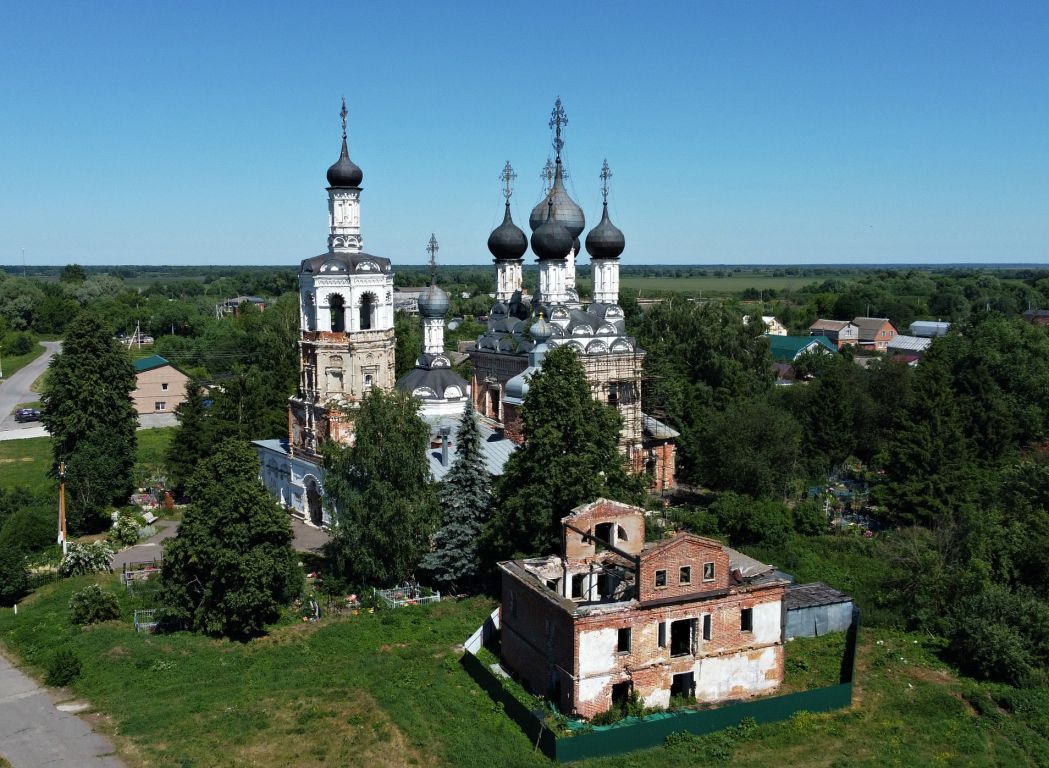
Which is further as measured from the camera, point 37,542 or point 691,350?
point 691,350

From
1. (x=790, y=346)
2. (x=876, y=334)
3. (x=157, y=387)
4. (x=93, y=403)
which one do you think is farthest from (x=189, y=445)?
(x=876, y=334)

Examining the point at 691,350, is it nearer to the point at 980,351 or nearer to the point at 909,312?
the point at 980,351

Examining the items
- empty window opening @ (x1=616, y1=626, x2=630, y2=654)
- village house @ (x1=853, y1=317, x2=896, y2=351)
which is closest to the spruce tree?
empty window opening @ (x1=616, y1=626, x2=630, y2=654)

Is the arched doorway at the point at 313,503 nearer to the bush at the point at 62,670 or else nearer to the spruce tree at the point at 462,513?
the spruce tree at the point at 462,513

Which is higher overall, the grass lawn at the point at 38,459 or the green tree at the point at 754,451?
the green tree at the point at 754,451

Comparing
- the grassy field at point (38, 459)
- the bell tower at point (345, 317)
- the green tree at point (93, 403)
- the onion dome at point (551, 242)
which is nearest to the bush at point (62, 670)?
the bell tower at point (345, 317)

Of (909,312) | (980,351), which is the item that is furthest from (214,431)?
(909,312)

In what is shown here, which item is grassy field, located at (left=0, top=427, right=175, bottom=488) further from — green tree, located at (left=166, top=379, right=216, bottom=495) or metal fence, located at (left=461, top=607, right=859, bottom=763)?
metal fence, located at (left=461, top=607, right=859, bottom=763)
